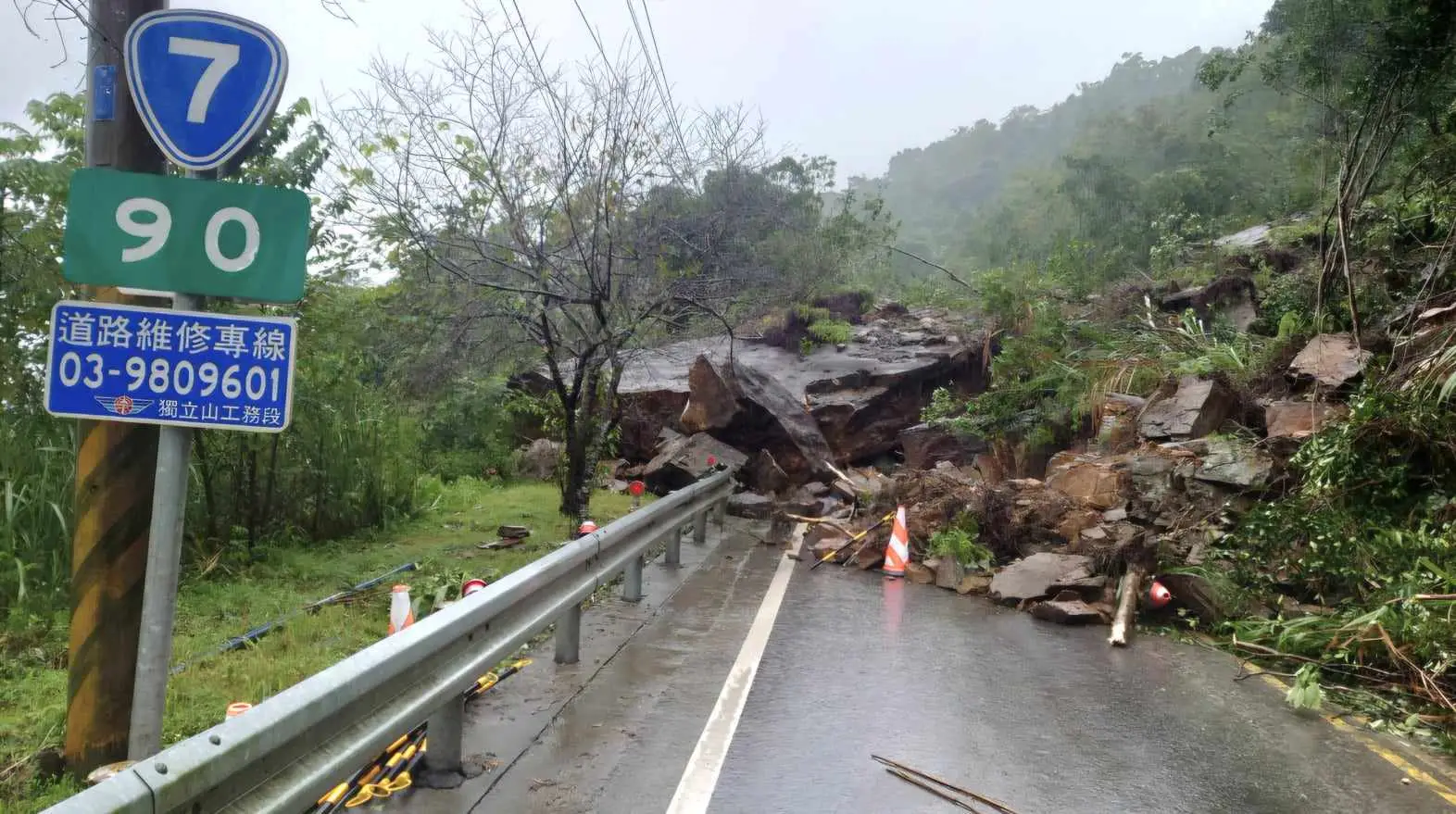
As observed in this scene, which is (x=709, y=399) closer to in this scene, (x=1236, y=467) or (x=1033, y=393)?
(x=1033, y=393)

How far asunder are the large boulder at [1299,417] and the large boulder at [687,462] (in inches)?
332

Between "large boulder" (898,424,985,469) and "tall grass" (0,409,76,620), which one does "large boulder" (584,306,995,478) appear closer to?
"large boulder" (898,424,985,469)

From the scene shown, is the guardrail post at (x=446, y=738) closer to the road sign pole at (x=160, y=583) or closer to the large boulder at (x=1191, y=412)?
the road sign pole at (x=160, y=583)

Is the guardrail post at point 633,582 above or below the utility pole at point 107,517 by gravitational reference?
below

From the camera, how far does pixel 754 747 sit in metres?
4.95

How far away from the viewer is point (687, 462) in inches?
665

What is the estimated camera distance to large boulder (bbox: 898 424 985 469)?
1797 cm

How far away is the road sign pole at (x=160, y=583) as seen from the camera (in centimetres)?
328

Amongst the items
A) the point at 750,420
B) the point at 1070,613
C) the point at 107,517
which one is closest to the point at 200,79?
the point at 107,517

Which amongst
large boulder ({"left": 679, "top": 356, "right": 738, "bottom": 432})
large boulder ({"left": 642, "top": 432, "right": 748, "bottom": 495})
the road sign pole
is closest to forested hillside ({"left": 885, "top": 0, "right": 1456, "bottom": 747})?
large boulder ({"left": 679, "top": 356, "right": 738, "bottom": 432})

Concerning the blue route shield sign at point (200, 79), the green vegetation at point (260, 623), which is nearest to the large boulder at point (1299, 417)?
the green vegetation at point (260, 623)

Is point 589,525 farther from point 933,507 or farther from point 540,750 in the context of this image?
point 933,507

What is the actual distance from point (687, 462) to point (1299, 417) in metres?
9.48

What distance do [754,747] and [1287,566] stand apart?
19.4ft
